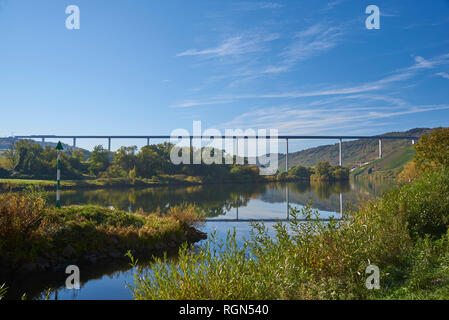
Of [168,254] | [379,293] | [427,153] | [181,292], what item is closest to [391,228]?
[379,293]

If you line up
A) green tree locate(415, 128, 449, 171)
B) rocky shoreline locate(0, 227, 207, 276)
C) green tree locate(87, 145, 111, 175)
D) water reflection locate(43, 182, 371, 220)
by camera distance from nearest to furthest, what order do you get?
rocky shoreline locate(0, 227, 207, 276)
green tree locate(415, 128, 449, 171)
water reflection locate(43, 182, 371, 220)
green tree locate(87, 145, 111, 175)

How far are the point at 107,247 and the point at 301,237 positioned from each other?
6.66 meters

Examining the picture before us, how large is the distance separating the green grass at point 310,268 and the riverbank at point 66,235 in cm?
422

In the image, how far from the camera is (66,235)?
9.80 m

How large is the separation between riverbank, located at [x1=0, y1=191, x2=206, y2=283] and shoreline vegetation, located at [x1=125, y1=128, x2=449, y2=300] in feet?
12.6

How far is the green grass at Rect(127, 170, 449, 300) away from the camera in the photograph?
4262 millimetres

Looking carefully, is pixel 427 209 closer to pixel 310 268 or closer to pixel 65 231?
pixel 310 268

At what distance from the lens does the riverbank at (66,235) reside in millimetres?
8547

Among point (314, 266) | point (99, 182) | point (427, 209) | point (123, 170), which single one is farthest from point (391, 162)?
point (314, 266)

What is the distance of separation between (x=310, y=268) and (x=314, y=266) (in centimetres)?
18

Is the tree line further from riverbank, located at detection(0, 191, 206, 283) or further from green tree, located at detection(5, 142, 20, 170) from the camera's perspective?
riverbank, located at detection(0, 191, 206, 283)

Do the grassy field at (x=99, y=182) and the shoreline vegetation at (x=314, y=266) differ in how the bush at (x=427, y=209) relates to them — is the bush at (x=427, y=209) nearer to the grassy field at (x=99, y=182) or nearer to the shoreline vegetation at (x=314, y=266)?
the shoreline vegetation at (x=314, y=266)

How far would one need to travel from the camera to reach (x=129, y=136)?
89.6m

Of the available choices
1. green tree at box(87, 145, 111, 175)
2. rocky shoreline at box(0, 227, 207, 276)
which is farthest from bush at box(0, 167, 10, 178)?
rocky shoreline at box(0, 227, 207, 276)
